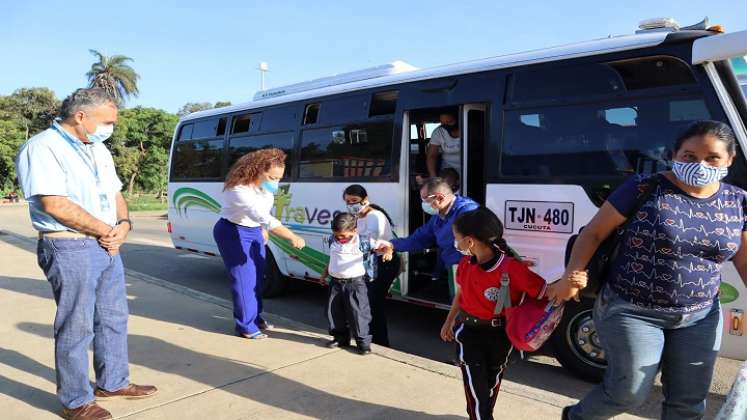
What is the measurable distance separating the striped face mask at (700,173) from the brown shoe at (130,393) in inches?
136

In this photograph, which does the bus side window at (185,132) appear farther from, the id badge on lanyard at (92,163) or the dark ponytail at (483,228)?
the dark ponytail at (483,228)

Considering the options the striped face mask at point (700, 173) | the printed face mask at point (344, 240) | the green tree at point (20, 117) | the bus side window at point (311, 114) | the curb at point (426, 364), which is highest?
the green tree at point (20, 117)

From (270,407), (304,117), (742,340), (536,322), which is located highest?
(304,117)

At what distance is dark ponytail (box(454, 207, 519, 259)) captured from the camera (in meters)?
2.69

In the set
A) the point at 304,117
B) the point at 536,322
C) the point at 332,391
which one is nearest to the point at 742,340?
the point at 536,322

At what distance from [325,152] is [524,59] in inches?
103

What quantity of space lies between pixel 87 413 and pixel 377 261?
8.39 ft

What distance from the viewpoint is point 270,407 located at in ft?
11.2

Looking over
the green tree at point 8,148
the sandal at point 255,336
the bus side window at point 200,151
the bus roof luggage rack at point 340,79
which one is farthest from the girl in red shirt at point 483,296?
the green tree at point 8,148

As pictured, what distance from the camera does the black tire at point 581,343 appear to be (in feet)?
13.4

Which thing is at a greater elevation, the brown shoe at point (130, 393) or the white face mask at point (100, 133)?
the white face mask at point (100, 133)

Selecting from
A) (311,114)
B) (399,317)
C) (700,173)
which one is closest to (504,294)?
(700,173)

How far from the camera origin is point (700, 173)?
7.17ft

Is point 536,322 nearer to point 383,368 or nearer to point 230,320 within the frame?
point 383,368
